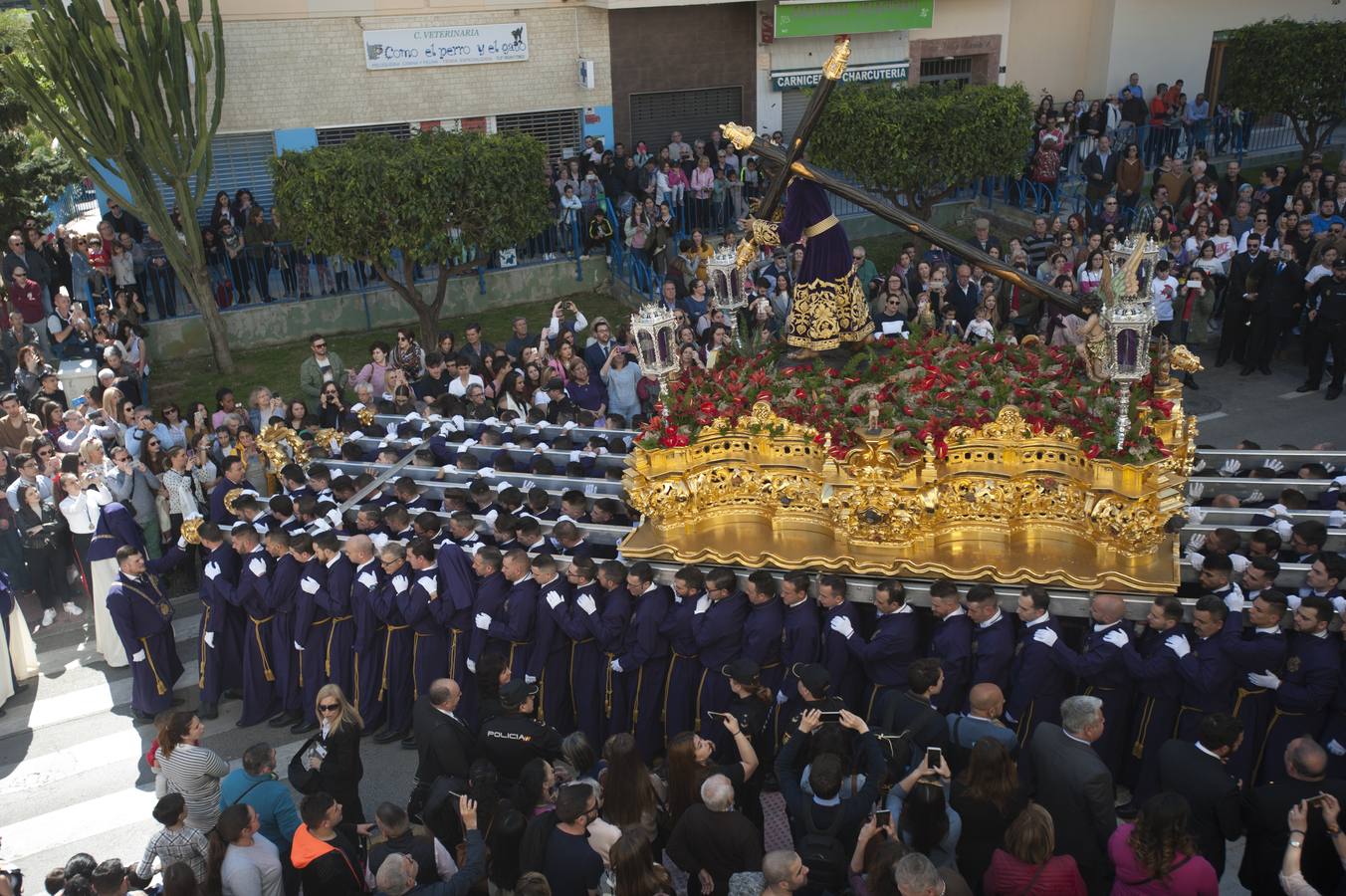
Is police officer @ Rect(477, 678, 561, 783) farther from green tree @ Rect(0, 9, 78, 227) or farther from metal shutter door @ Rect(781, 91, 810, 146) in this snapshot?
metal shutter door @ Rect(781, 91, 810, 146)

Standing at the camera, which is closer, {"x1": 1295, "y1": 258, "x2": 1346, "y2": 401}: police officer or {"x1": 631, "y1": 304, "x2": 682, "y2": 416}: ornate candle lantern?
{"x1": 631, "y1": 304, "x2": 682, "y2": 416}: ornate candle lantern

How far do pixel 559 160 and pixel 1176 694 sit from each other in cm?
1472

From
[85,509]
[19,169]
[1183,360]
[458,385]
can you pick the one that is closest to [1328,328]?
[1183,360]

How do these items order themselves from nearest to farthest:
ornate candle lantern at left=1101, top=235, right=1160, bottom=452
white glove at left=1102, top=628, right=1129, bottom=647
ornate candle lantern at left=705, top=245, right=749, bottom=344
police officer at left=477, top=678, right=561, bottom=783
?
1. police officer at left=477, top=678, right=561, bottom=783
2. white glove at left=1102, top=628, right=1129, bottom=647
3. ornate candle lantern at left=1101, top=235, right=1160, bottom=452
4. ornate candle lantern at left=705, top=245, right=749, bottom=344

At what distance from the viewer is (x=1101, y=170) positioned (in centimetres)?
1794

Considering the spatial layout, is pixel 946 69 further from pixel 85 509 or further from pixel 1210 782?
pixel 1210 782

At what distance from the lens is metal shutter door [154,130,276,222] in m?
17.7

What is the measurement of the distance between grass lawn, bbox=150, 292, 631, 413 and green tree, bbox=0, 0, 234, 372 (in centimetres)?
122

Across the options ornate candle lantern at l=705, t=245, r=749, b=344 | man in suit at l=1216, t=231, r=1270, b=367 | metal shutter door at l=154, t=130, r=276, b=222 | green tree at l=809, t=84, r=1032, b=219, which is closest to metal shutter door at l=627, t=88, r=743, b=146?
green tree at l=809, t=84, r=1032, b=219

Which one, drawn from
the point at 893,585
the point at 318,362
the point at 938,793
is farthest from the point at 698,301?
the point at 938,793

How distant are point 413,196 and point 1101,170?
10.4 metres

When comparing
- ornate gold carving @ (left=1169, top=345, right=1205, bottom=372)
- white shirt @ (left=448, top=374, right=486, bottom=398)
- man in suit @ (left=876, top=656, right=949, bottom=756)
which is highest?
ornate gold carving @ (left=1169, top=345, right=1205, bottom=372)

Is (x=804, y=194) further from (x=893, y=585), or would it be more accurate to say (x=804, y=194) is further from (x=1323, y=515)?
(x=1323, y=515)

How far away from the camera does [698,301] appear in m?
14.3
